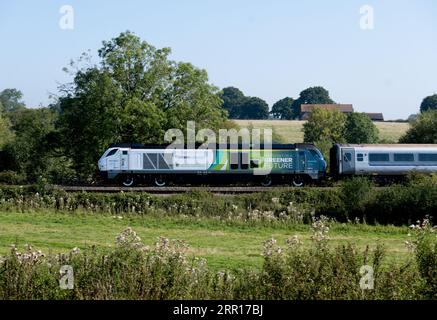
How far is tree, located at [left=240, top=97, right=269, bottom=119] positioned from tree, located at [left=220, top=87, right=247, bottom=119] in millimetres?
2042

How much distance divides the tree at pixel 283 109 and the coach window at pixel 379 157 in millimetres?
110618

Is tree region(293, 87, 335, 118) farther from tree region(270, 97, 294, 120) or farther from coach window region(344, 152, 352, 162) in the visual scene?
coach window region(344, 152, 352, 162)

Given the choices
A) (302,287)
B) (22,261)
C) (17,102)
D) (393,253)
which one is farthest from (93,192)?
(17,102)

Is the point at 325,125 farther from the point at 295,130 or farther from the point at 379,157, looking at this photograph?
the point at 379,157

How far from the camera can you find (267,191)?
2980 centimetres

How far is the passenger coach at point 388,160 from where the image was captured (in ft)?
123

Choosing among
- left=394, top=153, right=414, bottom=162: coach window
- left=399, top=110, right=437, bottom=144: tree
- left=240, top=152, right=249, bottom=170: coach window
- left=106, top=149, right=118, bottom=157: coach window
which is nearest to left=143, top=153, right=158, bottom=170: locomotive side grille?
left=106, top=149, right=118, bottom=157: coach window

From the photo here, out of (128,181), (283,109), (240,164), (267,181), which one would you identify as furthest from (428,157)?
(283,109)

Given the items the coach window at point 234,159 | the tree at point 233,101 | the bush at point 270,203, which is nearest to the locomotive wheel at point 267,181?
the coach window at point 234,159

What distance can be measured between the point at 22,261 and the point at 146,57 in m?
38.3

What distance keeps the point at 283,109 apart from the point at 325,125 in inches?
2435

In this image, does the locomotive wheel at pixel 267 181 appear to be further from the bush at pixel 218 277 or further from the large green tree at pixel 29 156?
the bush at pixel 218 277

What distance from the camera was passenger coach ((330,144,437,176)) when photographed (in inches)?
1471
